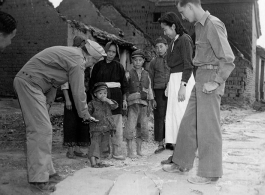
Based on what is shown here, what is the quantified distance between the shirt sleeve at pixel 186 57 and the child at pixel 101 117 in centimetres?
102

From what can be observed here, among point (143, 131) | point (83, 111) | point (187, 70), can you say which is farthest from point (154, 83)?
point (83, 111)

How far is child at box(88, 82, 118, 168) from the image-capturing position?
3.76 metres

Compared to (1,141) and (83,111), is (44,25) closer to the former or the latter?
(1,141)

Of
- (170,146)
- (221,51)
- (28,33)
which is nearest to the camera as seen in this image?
(221,51)

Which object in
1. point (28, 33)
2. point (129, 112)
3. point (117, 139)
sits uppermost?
point (28, 33)

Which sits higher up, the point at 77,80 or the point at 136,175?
the point at 77,80

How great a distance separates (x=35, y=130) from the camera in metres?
2.67

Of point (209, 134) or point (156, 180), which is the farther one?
point (156, 180)

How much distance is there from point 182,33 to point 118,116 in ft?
4.71

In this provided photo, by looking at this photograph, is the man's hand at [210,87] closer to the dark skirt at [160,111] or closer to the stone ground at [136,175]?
the stone ground at [136,175]

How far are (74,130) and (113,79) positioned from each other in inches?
35.1

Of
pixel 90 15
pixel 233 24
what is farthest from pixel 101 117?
pixel 233 24

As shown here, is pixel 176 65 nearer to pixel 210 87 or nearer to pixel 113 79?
pixel 113 79

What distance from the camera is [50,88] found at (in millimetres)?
3012
